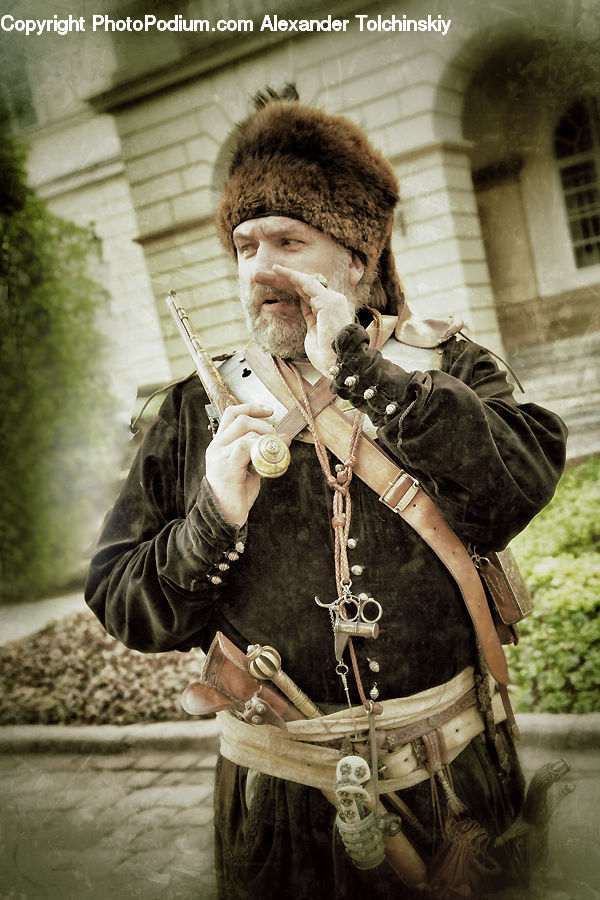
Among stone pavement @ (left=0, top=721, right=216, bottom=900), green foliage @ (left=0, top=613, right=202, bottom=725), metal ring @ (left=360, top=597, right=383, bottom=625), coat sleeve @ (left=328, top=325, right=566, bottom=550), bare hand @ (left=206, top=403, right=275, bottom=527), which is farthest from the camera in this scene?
green foliage @ (left=0, top=613, right=202, bottom=725)

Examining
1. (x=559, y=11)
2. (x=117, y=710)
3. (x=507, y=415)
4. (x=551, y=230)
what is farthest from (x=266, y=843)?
(x=559, y=11)

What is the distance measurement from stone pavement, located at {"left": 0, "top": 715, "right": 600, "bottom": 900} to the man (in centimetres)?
38

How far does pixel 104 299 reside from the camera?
2578mm

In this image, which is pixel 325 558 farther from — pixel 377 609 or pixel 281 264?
pixel 281 264

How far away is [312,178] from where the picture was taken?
1962 mm

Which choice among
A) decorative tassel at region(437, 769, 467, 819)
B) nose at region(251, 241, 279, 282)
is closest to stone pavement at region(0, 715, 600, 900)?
decorative tassel at region(437, 769, 467, 819)

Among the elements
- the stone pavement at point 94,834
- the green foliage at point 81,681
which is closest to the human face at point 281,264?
the green foliage at point 81,681

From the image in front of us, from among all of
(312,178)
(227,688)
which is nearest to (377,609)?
(227,688)

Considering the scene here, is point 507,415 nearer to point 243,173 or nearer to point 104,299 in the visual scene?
point 243,173

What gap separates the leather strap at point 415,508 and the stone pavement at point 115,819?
2.60 ft

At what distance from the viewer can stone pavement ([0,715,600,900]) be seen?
2.38m

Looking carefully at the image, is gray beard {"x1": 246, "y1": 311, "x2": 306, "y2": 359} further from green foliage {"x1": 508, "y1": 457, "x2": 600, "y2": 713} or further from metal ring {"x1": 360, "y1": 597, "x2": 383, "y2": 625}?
green foliage {"x1": 508, "y1": 457, "x2": 600, "y2": 713}

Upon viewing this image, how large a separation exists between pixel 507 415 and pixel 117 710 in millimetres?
2058

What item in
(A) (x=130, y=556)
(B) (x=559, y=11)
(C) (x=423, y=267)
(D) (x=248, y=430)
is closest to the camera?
(D) (x=248, y=430)
